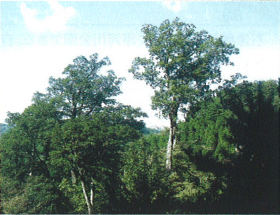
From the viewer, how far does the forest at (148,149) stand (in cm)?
1342

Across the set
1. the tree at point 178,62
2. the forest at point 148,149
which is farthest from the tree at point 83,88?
the tree at point 178,62

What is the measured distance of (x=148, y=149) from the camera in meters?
13.5

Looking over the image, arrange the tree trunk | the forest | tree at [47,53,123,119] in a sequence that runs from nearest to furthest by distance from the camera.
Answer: the forest → the tree trunk → tree at [47,53,123,119]

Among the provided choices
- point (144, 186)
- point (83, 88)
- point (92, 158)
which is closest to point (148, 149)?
point (144, 186)

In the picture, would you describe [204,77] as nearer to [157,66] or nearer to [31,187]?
[157,66]

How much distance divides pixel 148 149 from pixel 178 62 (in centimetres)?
758

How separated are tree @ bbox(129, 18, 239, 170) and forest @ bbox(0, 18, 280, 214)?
0.08 metres

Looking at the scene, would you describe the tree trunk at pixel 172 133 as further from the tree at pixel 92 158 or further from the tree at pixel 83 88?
the tree at pixel 83 88

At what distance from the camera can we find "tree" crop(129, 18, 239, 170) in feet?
56.0

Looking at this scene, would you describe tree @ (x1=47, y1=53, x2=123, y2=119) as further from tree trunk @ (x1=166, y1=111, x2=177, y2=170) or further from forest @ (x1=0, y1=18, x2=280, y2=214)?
tree trunk @ (x1=166, y1=111, x2=177, y2=170)

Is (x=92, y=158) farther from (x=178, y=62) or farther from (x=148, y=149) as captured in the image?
(x=178, y=62)

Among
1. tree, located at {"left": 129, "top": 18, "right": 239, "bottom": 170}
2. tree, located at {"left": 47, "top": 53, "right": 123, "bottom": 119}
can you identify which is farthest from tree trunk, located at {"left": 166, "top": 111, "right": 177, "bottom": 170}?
tree, located at {"left": 47, "top": 53, "right": 123, "bottom": 119}

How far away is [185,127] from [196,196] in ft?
108

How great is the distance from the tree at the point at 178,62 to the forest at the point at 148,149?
0.08m
